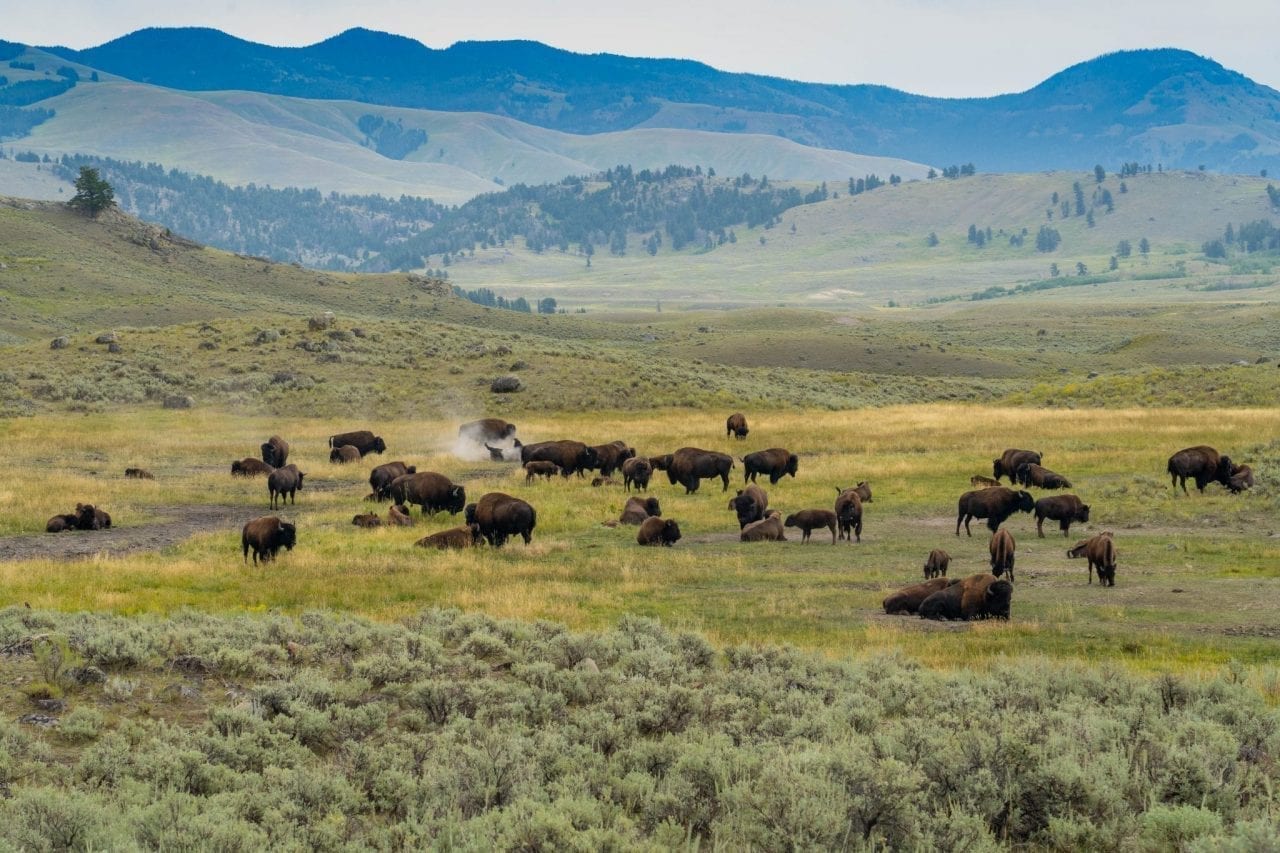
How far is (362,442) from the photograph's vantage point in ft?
147

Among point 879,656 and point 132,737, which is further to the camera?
point 879,656

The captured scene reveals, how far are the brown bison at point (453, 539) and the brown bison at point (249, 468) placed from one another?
15466 millimetres

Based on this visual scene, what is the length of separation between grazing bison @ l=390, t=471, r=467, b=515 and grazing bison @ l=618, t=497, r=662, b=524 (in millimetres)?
4502

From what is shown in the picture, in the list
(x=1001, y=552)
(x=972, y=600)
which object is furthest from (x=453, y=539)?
(x=972, y=600)

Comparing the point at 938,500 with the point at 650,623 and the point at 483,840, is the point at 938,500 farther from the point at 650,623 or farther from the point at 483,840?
the point at 483,840

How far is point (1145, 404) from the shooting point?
6178cm

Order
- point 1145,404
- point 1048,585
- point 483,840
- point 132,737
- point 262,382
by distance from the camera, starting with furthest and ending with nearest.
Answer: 1. point 262,382
2. point 1145,404
3. point 1048,585
4. point 132,737
5. point 483,840

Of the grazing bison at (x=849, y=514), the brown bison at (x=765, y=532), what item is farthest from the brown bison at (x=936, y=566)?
the brown bison at (x=765, y=532)

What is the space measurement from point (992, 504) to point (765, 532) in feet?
17.7

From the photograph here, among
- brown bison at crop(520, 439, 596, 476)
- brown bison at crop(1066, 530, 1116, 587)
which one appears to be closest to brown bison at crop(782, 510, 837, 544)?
brown bison at crop(1066, 530, 1116, 587)

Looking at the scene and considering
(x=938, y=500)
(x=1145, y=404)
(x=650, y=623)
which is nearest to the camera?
Result: (x=650, y=623)

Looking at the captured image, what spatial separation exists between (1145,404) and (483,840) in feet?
200

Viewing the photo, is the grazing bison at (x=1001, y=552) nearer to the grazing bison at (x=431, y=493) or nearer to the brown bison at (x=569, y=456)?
the grazing bison at (x=431, y=493)

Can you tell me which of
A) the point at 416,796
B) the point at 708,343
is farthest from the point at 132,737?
the point at 708,343
